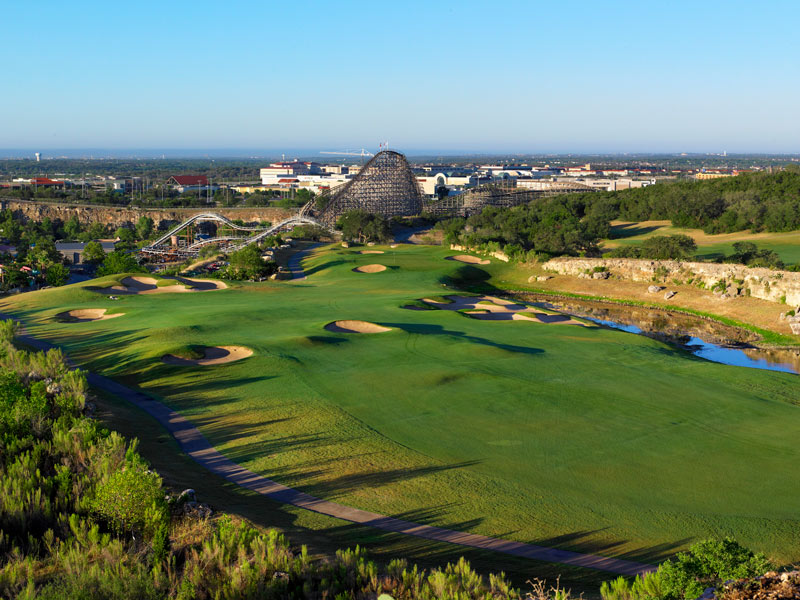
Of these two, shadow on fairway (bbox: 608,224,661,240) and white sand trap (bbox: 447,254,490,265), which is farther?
shadow on fairway (bbox: 608,224,661,240)

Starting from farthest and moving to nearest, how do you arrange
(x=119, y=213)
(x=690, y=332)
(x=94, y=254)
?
(x=119, y=213), (x=94, y=254), (x=690, y=332)

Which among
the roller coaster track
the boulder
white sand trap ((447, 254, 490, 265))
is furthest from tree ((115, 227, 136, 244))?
the boulder

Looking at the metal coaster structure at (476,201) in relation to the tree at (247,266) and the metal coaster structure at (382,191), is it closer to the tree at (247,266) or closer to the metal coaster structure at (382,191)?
the metal coaster structure at (382,191)

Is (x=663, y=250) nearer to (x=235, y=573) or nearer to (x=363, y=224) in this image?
(x=363, y=224)

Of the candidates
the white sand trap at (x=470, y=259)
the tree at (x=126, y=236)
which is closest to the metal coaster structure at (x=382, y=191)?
the tree at (x=126, y=236)

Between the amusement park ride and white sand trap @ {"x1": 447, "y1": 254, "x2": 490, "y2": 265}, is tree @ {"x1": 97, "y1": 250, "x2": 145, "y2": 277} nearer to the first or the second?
the amusement park ride

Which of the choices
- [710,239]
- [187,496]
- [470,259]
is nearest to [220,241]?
[470,259]

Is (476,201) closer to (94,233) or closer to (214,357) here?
(94,233)
